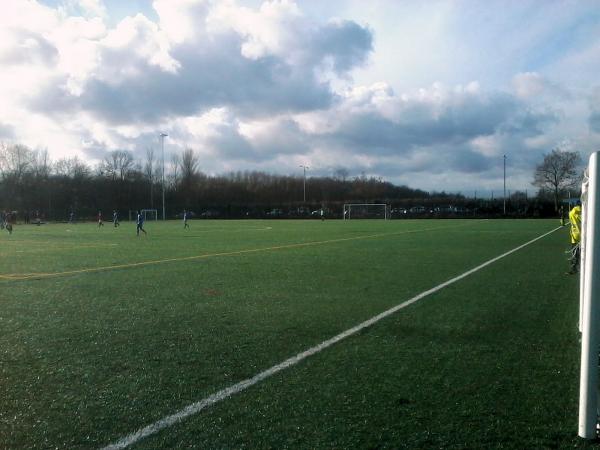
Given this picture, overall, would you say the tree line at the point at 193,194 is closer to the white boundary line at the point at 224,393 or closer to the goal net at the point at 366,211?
the goal net at the point at 366,211

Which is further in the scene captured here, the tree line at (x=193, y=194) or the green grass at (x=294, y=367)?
the tree line at (x=193, y=194)

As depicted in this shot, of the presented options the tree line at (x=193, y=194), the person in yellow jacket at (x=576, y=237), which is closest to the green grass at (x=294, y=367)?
the person in yellow jacket at (x=576, y=237)

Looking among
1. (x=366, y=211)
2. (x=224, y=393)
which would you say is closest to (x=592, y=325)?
(x=224, y=393)

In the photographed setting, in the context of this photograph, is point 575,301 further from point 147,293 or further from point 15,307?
point 15,307

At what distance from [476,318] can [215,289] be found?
4884mm

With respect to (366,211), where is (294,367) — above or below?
below

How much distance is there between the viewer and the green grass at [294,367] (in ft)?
11.2

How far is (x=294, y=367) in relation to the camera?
4.76m

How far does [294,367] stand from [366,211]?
7668cm

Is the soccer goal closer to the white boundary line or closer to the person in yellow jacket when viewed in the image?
the white boundary line

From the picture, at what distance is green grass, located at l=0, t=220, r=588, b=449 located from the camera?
3.43m

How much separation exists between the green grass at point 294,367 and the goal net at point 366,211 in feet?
229

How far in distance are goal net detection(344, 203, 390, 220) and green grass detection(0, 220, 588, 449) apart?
6965 cm

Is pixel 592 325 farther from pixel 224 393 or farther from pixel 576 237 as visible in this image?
pixel 576 237
